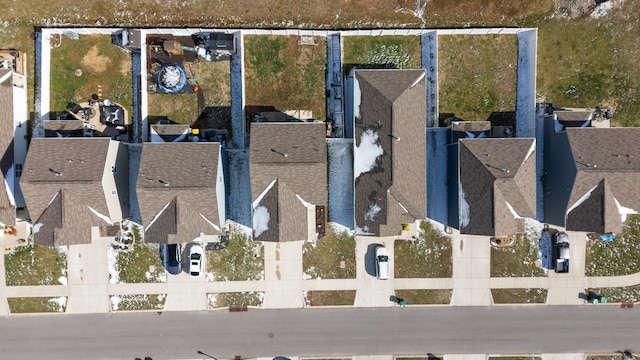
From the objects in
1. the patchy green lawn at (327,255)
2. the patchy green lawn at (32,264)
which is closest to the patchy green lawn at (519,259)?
the patchy green lawn at (327,255)

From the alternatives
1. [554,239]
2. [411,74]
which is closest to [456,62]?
[411,74]

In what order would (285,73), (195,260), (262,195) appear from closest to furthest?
1. (262,195)
2. (195,260)
3. (285,73)

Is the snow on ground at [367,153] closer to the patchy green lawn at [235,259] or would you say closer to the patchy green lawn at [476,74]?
the patchy green lawn at [476,74]

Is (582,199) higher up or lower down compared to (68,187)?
lower down

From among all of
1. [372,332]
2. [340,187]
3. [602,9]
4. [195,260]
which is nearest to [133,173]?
[195,260]

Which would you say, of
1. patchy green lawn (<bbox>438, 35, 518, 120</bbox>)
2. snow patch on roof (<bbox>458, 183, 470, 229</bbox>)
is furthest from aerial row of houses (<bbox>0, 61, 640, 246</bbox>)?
patchy green lawn (<bbox>438, 35, 518, 120</bbox>)

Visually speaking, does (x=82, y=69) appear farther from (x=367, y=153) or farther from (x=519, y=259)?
(x=519, y=259)

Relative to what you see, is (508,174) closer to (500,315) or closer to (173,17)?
(500,315)
